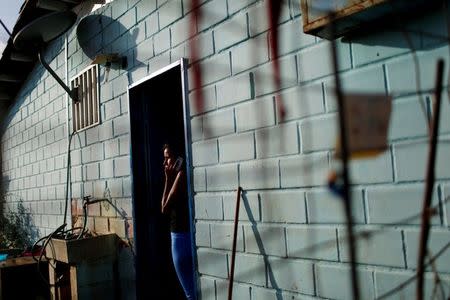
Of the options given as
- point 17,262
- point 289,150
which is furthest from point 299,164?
point 17,262

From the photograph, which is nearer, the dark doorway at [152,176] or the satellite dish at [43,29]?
the dark doorway at [152,176]

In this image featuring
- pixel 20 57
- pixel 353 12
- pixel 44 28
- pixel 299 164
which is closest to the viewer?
pixel 353 12

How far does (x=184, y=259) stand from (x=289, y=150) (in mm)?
1522

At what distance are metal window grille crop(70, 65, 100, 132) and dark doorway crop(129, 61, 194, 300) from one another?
2.78 feet

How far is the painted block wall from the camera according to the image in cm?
193

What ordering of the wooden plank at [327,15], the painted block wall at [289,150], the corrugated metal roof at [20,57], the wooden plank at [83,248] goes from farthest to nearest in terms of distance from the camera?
1. the corrugated metal roof at [20,57]
2. the wooden plank at [83,248]
3. the painted block wall at [289,150]
4. the wooden plank at [327,15]

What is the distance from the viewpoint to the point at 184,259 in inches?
136

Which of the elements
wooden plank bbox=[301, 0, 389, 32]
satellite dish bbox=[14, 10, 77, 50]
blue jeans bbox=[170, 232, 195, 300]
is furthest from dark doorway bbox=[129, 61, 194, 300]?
wooden plank bbox=[301, 0, 389, 32]

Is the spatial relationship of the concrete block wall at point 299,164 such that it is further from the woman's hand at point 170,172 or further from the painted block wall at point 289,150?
the woman's hand at point 170,172

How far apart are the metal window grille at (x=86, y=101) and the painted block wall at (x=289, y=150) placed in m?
0.65

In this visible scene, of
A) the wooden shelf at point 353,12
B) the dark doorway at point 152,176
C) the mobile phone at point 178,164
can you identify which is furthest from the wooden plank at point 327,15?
the dark doorway at point 152,176

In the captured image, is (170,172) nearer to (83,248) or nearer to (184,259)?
(184,259)

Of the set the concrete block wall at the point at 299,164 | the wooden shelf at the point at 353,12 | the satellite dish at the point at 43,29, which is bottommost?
the concrete block wall at the point at 299,164

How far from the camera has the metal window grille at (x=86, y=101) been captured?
15.6ft
